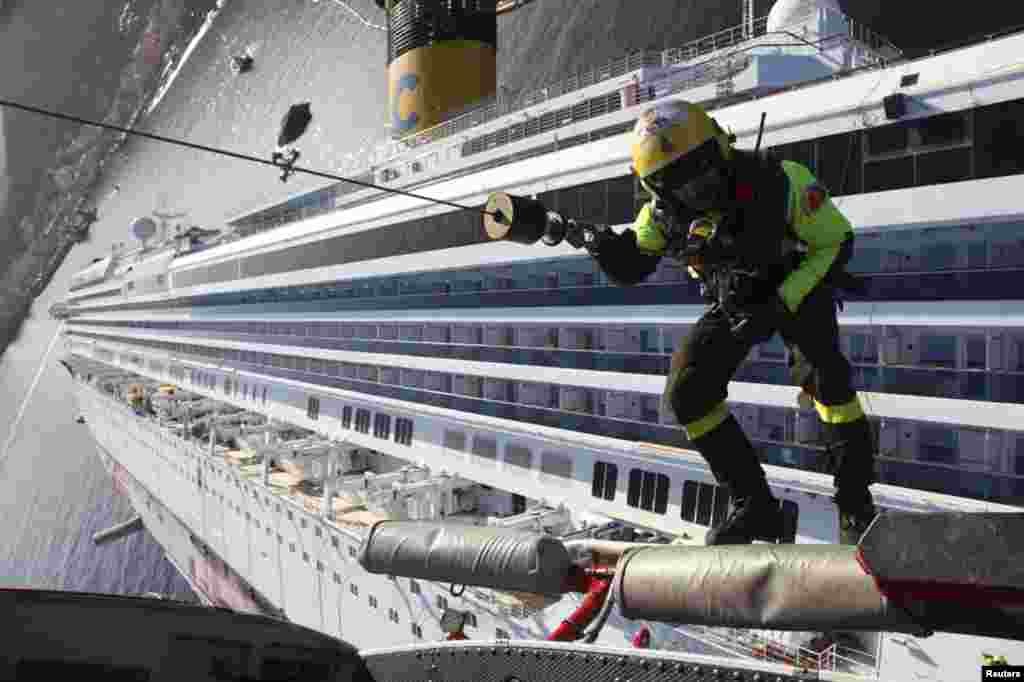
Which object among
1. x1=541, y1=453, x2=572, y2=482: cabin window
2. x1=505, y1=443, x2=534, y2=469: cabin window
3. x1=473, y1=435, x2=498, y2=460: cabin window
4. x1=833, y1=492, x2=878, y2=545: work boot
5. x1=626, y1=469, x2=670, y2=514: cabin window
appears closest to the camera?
x1=833, y1=492, x2=878, y2=545: work boot

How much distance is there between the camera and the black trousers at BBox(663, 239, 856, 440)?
10.2ft

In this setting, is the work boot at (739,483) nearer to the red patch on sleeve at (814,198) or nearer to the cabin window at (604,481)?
the red patch on sleeve at (814,198)

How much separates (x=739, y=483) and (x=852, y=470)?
0.53 m

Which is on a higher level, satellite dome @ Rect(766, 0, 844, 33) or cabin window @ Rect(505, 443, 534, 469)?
satellite dome @ Rect(766, 0, 844, 33)

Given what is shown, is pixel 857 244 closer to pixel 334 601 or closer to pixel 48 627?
pixel 48 627

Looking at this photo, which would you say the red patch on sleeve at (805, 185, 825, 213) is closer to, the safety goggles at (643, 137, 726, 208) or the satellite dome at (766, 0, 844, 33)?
the safety goggles at (643, 137, 726, 208)

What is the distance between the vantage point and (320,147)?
36.3 metres

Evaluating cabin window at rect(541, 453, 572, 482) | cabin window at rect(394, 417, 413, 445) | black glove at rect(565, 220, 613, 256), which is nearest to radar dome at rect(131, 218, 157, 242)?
cabin window at rect(394, 417, 413, 445)

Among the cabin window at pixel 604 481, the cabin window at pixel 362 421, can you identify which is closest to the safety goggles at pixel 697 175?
the cabin window at pixel 604 481

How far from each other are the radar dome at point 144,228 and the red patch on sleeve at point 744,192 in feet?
144

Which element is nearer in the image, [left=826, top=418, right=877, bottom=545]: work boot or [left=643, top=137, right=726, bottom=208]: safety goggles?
[left=643, top=137, right=726, bottom=208]: safety goggles

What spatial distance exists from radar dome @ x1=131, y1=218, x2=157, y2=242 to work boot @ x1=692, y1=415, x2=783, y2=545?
143 feet

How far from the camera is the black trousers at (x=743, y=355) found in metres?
3.12

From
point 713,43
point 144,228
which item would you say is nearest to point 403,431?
point 713,43
